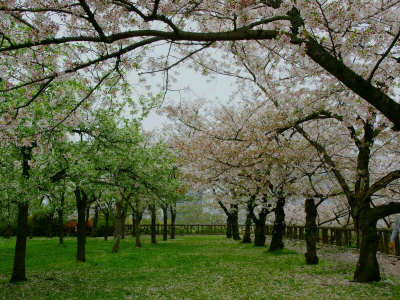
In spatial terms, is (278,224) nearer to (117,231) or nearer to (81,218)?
(117,231)

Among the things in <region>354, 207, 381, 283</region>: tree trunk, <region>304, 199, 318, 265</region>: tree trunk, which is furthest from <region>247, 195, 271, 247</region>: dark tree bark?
<region>354, 207, 381, 283</region>: tree trunk

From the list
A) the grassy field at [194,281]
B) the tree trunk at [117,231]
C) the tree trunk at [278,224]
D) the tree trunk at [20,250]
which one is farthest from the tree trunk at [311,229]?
the tree trunk at [117,231]

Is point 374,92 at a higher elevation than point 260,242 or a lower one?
higher

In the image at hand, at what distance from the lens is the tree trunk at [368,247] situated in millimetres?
6926

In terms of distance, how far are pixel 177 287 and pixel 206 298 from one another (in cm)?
136

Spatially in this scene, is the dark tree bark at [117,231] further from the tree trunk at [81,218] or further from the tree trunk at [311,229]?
the tree trunk at [311,229]

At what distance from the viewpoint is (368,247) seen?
6953 mm

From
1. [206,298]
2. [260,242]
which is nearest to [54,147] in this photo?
[206,298]

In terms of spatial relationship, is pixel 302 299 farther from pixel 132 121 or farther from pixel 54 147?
pixel 132 121

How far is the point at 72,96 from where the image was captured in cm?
909

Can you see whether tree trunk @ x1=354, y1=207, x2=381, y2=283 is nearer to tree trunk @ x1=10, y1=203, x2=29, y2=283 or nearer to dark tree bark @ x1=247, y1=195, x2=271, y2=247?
tree trunk @ x1=10, y1=203, x2=29, y2=283

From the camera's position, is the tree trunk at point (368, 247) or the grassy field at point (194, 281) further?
the tree trunk at point (368, 247)

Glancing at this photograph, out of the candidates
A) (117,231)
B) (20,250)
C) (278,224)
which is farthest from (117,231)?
(278,224)

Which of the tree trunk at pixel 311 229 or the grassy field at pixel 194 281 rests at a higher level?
the tree trunk at pixel 311 229
